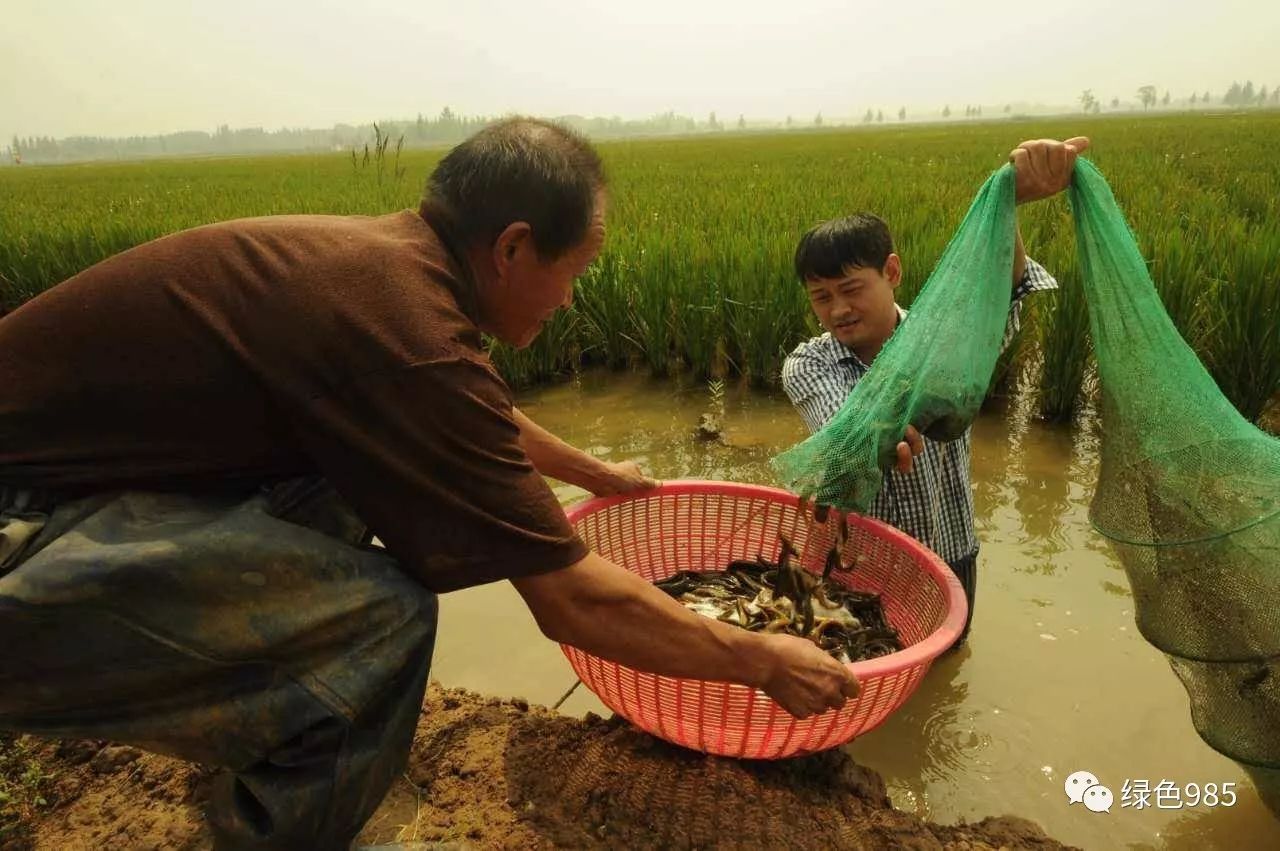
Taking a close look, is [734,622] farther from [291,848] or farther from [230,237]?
[230,237]

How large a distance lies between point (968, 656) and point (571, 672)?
136 centimetres

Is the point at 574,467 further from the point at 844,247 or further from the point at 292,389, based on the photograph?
the point at 292,389

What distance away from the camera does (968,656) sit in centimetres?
268

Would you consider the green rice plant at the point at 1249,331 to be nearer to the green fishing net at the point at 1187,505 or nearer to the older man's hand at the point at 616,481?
the green fishing net at the point at 1187,505

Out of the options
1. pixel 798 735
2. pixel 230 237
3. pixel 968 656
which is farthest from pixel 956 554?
pixel 230 237

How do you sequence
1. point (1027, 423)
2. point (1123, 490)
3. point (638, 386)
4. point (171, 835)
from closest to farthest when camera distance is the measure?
point (171, 835) < point (1123, 490) < point (1027, 423) < point (638, 386)

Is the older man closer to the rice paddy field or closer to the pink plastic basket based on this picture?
the pink plastic basket

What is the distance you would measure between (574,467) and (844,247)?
1.07 meters

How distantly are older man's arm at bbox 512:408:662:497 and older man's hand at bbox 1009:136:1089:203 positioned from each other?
1412mm

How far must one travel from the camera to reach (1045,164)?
6.97ft

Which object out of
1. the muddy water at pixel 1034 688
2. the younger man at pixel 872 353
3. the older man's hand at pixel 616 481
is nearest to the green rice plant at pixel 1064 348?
the muddy water at pixel 1034 688

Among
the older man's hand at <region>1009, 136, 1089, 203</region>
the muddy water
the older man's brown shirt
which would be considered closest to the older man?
the older man's brown shirt

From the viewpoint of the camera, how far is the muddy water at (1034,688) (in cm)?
210

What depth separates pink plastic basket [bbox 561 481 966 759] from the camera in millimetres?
1774
